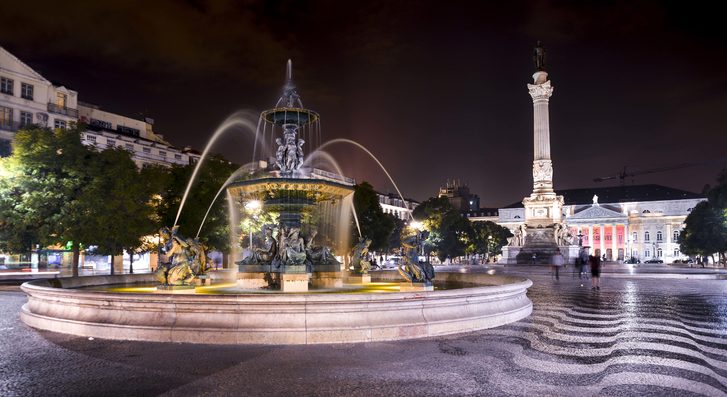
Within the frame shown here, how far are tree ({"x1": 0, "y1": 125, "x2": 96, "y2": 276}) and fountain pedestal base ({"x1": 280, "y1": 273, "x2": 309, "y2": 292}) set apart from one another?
19.0m

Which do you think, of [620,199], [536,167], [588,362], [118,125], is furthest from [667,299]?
[620,199]

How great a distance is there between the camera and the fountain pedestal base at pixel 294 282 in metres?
15.9

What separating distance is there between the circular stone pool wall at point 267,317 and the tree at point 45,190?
63.6 ft

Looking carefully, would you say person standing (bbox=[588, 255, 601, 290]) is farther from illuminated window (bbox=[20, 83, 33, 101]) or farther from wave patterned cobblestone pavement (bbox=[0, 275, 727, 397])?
illuminated window (bbox=[20, 83, 33, 101])

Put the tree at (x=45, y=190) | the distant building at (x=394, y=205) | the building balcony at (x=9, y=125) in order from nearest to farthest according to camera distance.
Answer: the tree at (x=45, y=190) < the building balcony at (x=9, y=125) < the distant building at (x=394, y=205)

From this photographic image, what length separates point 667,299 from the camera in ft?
67.6

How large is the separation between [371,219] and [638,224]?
12298 cm

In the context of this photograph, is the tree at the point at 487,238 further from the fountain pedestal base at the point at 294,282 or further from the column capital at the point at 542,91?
the fountain pedestal base at the point at 294,282

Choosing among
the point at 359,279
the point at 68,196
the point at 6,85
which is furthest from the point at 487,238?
the point at 359,279

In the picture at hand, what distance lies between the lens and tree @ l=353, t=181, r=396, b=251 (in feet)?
189

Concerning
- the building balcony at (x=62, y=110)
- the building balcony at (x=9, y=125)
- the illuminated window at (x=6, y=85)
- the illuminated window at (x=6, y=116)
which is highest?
the illuminated window at (x=6, y=85)

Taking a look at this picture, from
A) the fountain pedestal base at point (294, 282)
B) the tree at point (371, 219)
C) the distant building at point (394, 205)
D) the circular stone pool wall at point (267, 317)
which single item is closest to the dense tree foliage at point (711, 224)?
the tree at point (371, 219)

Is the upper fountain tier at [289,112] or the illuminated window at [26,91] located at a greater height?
the illuminated window at [26,91]

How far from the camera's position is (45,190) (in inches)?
1140
